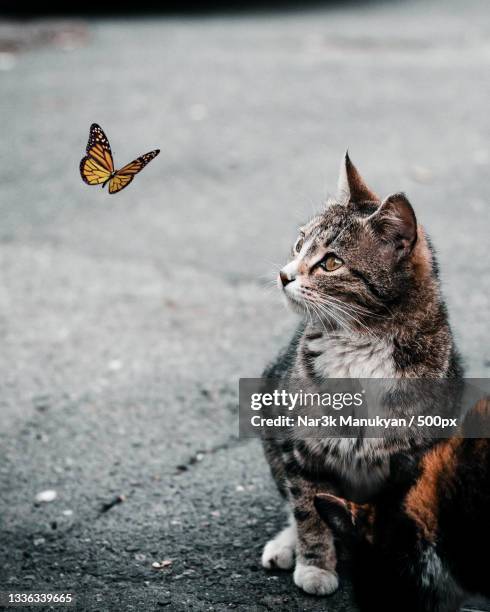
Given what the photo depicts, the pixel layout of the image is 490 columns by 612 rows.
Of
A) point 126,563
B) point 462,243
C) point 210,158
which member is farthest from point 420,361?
point 210,158

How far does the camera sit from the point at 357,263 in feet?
9.41

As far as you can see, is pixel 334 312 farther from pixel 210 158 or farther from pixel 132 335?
pixel 210 158

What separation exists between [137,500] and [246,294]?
2.07m

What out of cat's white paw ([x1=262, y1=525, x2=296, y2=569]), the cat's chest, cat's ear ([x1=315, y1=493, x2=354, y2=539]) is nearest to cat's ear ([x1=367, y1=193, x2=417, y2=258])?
the cat's chest

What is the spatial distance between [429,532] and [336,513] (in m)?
0.27

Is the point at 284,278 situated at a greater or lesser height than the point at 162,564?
greater

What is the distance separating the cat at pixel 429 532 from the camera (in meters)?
2.29

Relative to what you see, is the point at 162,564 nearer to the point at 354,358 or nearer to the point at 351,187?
the point at 354,358

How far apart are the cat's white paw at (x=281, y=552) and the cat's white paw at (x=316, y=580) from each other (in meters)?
0.11

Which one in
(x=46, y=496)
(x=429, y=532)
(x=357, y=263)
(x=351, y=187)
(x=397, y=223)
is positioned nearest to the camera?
(x=429, y=532)

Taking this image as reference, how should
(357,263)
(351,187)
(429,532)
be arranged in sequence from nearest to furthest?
(429,532) < (357,263) < (351,187)

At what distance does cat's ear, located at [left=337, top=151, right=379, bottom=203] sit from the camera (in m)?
3.08

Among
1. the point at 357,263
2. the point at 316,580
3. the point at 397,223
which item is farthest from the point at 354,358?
the point at 316,580

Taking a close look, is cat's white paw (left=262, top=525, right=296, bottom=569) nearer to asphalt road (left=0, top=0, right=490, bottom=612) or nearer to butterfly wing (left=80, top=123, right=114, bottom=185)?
asphalt road (left=0, top=0, right=490, bottom=612)
